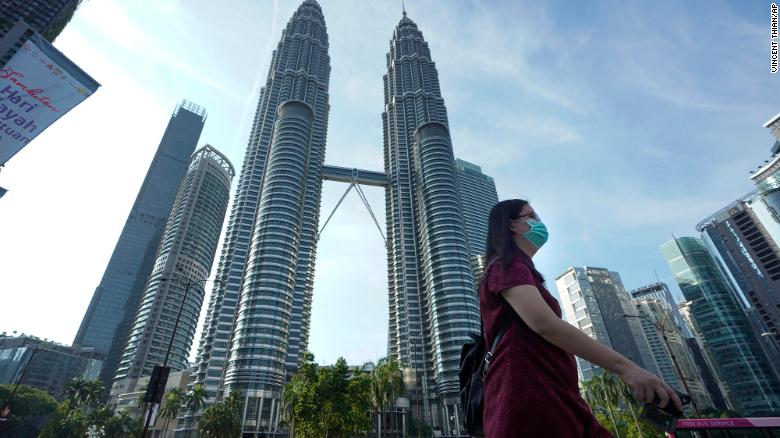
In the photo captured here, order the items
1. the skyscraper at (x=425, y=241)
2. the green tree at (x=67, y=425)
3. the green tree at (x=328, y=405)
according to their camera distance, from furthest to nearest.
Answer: the skyscraper at (x=425, y=241), the green tree at (x=67, y=425), the green tree at (x=328, y=405)

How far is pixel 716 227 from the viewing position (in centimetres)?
12562

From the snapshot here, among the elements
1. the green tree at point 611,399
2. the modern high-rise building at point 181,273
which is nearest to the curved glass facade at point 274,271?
the modern high-rise building at point 181,273

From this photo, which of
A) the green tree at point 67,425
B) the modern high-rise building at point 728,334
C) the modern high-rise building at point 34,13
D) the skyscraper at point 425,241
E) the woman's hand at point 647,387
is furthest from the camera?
the modern high-rise building at point 728,334

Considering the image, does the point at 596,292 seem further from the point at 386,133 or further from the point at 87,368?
the point at 87,368

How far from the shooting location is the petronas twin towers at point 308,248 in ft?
294

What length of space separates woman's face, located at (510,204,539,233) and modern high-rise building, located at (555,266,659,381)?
131 m

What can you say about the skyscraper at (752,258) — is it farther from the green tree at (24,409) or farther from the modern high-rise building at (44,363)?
the modern high-rise building at (44,363)

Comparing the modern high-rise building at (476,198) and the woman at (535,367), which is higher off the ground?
the modern high-rise building at (476,198)

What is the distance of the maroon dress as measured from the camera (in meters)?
2.24

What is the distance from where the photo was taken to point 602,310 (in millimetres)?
125500

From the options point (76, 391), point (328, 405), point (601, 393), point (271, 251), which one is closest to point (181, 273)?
point (271, 251)

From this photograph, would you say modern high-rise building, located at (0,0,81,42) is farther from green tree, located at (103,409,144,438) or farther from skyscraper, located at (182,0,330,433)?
green tree, located at (103,409,144,438)

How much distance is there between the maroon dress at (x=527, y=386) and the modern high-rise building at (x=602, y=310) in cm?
13147

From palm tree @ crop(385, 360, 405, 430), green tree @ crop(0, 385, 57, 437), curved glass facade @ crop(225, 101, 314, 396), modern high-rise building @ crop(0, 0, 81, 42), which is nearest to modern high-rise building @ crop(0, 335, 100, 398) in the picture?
green tree @ crop(0, 385, 57, 437)
